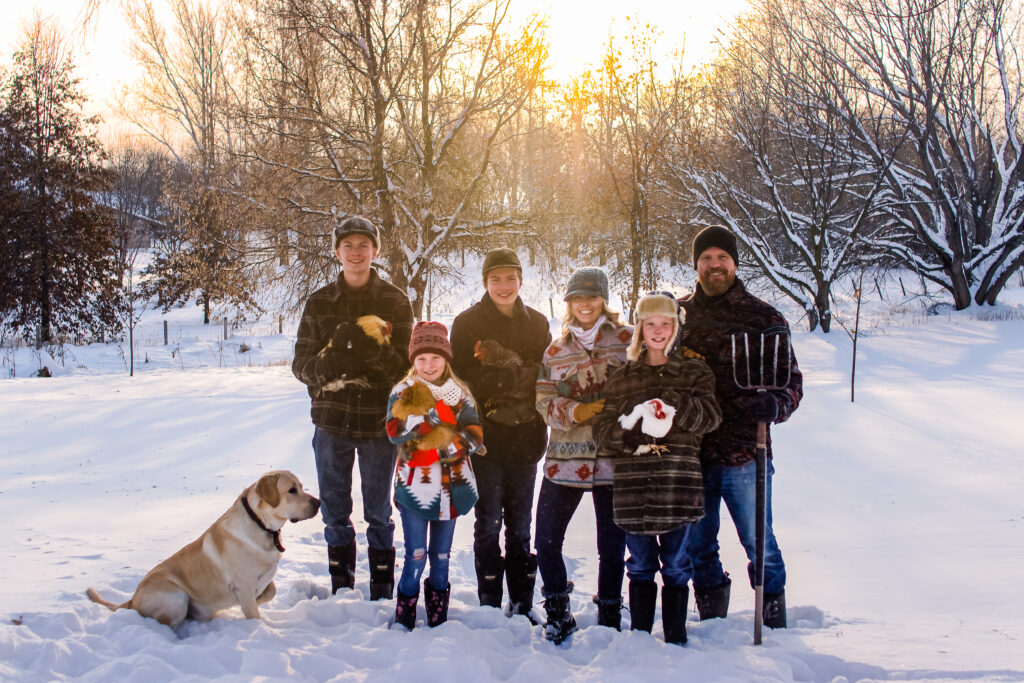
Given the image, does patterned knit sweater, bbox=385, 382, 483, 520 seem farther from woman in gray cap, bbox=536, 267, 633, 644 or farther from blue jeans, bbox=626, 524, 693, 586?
blue jeans, bbox=626, 524, 693, 586

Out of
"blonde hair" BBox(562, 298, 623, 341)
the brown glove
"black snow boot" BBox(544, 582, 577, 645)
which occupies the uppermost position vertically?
"blonde hair" BBox(562, 298, 623, 341)

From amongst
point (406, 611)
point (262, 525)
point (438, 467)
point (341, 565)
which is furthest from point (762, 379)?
point (262, 525)

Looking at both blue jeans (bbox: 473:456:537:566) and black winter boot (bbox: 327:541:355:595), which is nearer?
blue jeans (bbox: 473:456:537:566)

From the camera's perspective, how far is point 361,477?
3883 millimetres

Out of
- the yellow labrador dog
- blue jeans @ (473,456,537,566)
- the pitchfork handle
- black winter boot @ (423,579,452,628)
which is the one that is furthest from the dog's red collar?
the pitchfork handle

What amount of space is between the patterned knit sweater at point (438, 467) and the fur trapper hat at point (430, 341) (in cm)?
23

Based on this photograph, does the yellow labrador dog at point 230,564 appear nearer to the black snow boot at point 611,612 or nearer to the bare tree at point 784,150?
the black snow boot at point 611,612

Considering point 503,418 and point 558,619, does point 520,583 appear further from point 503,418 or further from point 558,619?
point 503,418

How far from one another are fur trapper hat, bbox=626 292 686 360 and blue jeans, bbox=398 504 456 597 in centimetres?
133

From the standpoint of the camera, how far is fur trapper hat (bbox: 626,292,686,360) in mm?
3279

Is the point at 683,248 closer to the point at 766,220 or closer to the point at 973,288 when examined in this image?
the point at 766,220

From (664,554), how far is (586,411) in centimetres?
79

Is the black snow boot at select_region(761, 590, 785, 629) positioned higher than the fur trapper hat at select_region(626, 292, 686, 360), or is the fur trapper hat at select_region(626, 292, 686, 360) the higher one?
the fur trapper hat at select_region(626, 292, 686, 360)

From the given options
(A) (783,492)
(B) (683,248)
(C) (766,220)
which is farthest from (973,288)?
(A) (783,492)
